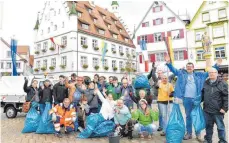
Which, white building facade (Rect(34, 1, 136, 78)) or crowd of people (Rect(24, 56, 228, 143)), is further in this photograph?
white building facade (Rect(34, 1, 136, 78))

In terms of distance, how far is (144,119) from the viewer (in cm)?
656

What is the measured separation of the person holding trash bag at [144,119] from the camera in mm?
6461

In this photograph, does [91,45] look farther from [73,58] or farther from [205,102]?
[205,102]

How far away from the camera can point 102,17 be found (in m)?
38.8

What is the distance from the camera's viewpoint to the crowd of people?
5.43 m

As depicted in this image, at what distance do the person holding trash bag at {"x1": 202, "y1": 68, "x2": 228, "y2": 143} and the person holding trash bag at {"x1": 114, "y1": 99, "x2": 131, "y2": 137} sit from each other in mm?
2191

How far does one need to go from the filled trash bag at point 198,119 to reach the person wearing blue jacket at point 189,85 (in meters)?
0.27

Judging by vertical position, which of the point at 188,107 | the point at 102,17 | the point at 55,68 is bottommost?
the point at 188,107

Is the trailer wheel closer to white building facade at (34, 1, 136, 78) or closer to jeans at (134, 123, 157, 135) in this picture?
jeans at (134, 123, 157, 135)

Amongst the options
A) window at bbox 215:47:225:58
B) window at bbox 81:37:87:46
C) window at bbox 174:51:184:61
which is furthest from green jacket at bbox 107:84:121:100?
window at bbox 81:37:87:46

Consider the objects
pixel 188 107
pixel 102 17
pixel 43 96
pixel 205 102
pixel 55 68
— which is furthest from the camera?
pixel 102 17

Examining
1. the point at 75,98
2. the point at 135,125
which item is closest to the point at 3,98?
the point at 75,98

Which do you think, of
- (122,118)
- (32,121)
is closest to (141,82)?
(122,118)

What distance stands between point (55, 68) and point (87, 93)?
25224 mm
